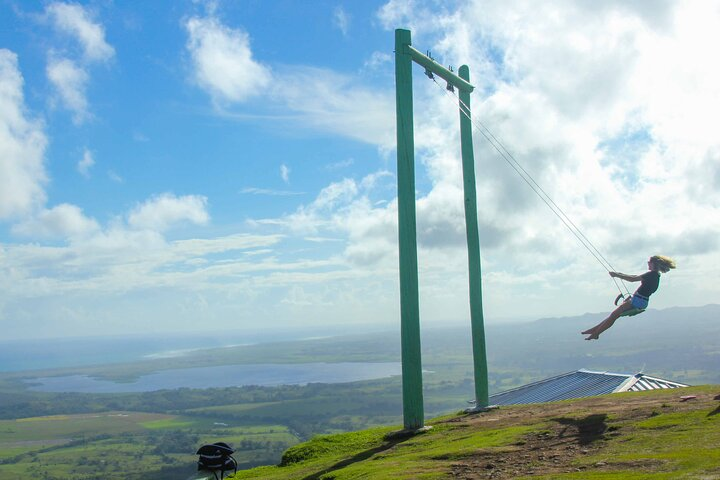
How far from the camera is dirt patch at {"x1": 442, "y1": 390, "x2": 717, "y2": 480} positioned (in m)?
8.49

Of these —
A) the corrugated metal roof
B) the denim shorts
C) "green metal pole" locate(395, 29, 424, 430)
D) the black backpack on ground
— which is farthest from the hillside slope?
the corrugated metal roof

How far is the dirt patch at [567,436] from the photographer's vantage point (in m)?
8.49

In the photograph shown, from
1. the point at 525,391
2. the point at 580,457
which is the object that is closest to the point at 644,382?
the point at 525,391

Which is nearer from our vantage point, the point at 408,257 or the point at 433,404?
the point at 408,257

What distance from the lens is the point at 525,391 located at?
2436 cm

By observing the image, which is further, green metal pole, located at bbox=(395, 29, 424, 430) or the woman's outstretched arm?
green metal pole, located at bbox=(395, 29, 424, 430)

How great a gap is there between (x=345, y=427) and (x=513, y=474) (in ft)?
305

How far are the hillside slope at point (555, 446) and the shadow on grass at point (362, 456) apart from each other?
39 mm

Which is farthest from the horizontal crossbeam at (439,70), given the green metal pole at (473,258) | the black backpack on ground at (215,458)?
the black backpack on ground at (215,458)

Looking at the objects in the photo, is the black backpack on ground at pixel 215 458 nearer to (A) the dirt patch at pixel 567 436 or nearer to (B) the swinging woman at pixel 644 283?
(A) the dirt patch at pixel 567 436

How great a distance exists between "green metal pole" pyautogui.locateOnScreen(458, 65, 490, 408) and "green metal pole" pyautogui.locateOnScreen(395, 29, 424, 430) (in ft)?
8.85

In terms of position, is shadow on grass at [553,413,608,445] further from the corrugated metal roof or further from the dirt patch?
the corrugated metal roof

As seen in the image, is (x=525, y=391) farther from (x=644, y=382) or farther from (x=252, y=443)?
(x=252, y=443)

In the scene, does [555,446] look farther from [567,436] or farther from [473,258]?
[473,258]
